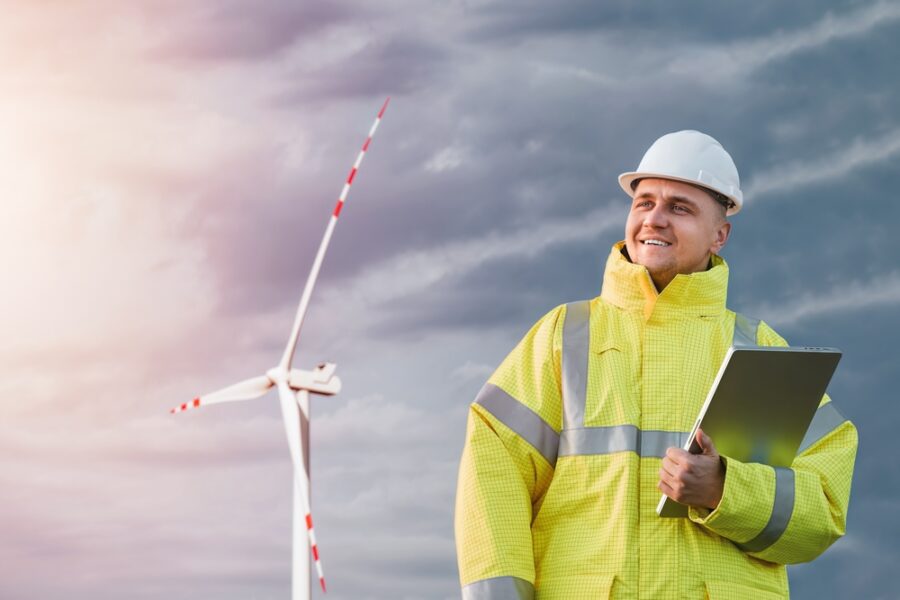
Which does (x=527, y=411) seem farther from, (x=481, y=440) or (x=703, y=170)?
(x=703, y=170)

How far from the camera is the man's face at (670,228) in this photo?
8.95m

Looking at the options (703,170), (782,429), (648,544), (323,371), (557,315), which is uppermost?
(323,371)

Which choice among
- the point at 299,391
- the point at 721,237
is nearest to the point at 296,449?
the point at 299,391

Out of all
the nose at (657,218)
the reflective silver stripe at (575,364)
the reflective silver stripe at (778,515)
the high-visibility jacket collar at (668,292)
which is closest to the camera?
the reflective silver stripe at (778,515)

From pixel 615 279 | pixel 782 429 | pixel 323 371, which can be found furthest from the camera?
pixel 323 371

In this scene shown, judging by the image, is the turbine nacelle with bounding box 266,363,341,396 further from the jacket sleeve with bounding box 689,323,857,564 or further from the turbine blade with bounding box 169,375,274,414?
the jacket sleeve with bounding box 689,323,857,564

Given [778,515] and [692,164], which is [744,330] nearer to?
[692,164]

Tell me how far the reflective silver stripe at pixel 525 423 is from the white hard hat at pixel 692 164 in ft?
5.76

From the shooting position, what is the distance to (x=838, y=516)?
28.2 feet

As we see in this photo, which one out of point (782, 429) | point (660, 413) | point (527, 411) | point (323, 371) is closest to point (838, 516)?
point (782, 429)

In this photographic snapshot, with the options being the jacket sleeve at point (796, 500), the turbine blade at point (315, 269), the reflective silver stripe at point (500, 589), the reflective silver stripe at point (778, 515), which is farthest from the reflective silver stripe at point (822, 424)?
the turbine blade at point (315, 269)

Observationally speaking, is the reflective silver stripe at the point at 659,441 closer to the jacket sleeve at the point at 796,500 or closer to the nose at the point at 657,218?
the jacket sleeve at the point at 796,500

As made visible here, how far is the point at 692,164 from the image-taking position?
9086 millimetres

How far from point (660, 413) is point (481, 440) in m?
1.10
